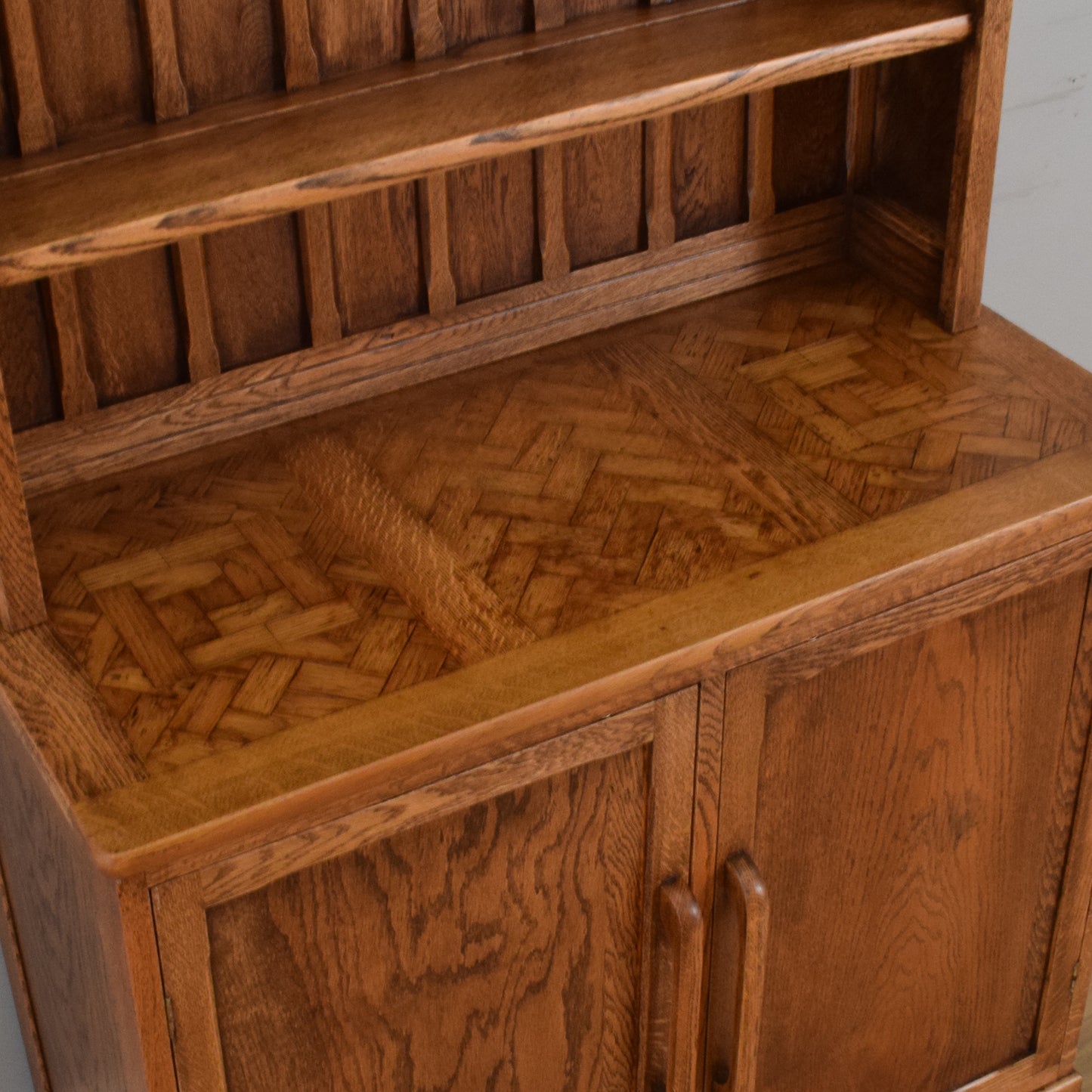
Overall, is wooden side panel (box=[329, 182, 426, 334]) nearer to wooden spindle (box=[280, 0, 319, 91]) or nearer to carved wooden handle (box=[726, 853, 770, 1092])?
wooden spindle (box=[280, 0, 319, 91])

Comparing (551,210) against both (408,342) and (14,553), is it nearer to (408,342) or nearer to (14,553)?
(408,342)

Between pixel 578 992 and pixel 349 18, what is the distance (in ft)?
3.70

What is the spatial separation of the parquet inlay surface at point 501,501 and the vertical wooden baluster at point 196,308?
4.4 inches

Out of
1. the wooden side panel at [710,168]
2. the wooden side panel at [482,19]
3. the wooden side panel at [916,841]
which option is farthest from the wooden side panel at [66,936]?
the wooden side panel at [710,168]

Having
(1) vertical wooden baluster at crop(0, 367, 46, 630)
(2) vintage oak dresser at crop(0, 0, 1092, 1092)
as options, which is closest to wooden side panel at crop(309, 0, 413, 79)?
(2) vintage oak dresser at crop(0, 0, 1092, 1092)

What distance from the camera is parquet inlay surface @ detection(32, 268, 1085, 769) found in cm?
168

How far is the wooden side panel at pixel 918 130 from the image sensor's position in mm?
2098

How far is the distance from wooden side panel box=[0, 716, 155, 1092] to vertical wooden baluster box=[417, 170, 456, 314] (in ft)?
2.37

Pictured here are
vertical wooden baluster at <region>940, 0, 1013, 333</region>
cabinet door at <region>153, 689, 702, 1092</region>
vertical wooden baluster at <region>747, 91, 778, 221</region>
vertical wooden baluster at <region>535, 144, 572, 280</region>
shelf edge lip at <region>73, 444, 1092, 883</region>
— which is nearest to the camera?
shelf edge lip at <region>73, 444, 1092, 883</region>

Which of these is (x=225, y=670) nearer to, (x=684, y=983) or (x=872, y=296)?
(x=684, y=983)

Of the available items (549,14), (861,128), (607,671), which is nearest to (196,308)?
(549,14)

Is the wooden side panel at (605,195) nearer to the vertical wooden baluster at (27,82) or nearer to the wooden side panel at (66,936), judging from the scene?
the vertical wooden baluster at (27,82)

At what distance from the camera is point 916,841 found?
2.05 meters

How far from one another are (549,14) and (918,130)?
55 centimetres
